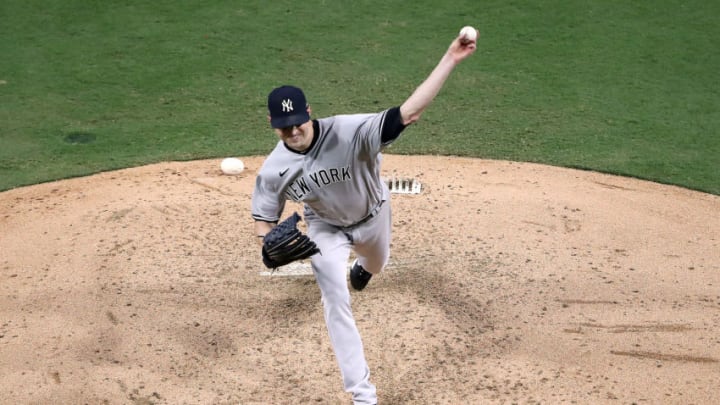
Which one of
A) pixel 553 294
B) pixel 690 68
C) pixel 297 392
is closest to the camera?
pixel 297 392

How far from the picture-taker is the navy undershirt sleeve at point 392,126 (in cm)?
453

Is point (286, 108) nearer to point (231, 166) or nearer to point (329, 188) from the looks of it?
point (329, 188)

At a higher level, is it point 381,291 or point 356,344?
point 356,344

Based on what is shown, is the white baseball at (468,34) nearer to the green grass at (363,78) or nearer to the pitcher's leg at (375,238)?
the pitcher's leg at (375,238)

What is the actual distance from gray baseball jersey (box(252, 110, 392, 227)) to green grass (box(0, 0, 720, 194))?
3604 millimetres

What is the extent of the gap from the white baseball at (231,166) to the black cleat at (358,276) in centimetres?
231

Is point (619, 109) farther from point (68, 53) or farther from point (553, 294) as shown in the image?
point (68, 53)

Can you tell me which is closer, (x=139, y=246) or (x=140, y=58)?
(x=139, y=246)

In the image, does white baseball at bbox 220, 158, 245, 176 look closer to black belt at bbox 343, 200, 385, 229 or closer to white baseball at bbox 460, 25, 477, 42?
black belt at bbox 343, 200, 385, 229

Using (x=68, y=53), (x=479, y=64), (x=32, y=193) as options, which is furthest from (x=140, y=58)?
(x=479, y=64)

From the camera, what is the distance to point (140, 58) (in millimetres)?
10641

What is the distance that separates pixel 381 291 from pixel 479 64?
15.7 feet

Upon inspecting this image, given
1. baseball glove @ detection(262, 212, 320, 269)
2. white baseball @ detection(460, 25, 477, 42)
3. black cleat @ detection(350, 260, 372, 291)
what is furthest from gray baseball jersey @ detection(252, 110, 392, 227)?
black cleat @ detection(350, 260, 372, 291)

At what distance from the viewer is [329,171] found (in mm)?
4836
